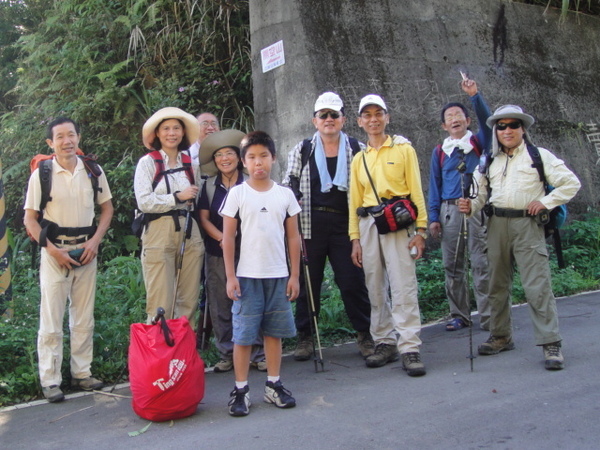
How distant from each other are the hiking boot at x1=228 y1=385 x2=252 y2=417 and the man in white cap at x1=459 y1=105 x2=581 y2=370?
7.34ft

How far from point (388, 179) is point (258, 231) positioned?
1.42 metres

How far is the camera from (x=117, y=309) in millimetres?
6336

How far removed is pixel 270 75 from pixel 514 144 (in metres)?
4.27

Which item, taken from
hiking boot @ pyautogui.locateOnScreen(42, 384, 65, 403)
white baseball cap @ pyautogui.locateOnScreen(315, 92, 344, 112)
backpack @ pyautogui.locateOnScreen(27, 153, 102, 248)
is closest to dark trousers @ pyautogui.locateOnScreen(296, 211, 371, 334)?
white baseball cap @ pyautogui.locateOnScreen(315, 92, 344, 112)

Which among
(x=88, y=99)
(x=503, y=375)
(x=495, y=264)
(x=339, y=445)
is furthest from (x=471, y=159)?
(x=88, y=99)

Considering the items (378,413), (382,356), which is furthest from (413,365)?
(378,413)

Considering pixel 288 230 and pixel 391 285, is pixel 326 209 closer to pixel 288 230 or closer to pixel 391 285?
pixel 391 285

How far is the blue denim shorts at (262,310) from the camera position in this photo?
15.2 feet

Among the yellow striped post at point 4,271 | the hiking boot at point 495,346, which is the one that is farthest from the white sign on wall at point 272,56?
the hiking boot at point 495,346

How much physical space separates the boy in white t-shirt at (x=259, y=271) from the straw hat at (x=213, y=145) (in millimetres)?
1043

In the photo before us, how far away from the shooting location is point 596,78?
11508 millimetres

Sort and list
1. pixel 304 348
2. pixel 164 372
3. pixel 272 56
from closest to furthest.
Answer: pixel 164 372
pixel 304 348
pixel 272 56

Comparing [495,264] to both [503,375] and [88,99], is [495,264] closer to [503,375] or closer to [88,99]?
[503,375]

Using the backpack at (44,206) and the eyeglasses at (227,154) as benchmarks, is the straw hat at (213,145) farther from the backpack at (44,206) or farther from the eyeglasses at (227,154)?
the backpack at (44,206)
